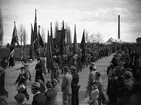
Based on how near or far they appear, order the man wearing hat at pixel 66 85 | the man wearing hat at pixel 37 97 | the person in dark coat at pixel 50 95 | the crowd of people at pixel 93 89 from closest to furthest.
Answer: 1. the man wearing hat at pixel 37 97
2. the crowd of people at pixel 93 89
3. the person in dark coat at pixel 50 95
4. the man wearing hat at pixel 66 85

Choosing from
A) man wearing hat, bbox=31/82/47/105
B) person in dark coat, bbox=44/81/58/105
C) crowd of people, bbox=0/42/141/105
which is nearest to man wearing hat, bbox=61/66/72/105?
crowd of people, bbox=0/42/141/105

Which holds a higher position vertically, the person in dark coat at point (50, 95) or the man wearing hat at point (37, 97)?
the man wearing hat at point (37, 97)

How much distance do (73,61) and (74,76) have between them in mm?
9517

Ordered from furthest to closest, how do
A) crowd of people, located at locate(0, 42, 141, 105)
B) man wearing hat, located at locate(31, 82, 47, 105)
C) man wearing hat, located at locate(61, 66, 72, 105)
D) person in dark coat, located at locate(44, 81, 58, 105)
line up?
man wearing hat, located at locate(61, 66, 72, 105) → person in dark coat, located at locate(44, 81, 58, 105) → crowd of people, located at locate(0, 42, 141, 105) → man wearing hat, located at locate(31, 82, 47, 105)

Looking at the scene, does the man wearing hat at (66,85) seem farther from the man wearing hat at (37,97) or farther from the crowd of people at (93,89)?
the man wearing hat at (37,97)

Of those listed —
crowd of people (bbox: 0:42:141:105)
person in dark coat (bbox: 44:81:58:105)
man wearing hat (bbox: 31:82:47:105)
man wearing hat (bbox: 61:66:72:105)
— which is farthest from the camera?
man wearing hat (bbox: 61:66:72:105)

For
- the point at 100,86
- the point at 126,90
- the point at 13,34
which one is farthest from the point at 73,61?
the point at 126,90

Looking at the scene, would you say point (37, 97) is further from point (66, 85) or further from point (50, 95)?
point (66, 85)

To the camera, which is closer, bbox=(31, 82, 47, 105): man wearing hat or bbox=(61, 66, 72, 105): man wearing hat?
bbox=(31, 82, 47, 105): man wearing hat

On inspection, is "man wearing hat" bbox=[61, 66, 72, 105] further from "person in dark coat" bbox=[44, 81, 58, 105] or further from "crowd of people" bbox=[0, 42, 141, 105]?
"person in dark coat" bbox=[44, 81, 58, 105]

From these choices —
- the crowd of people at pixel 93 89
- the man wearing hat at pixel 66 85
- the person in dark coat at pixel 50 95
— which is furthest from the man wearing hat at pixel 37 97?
the man wearing hat at pixel 66 85

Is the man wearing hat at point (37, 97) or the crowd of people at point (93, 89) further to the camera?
the crowd of people at point (93, 89)

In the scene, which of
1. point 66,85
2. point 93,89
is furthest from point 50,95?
point 66,85

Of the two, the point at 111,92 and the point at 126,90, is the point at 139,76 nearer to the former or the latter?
the point at 111,92
